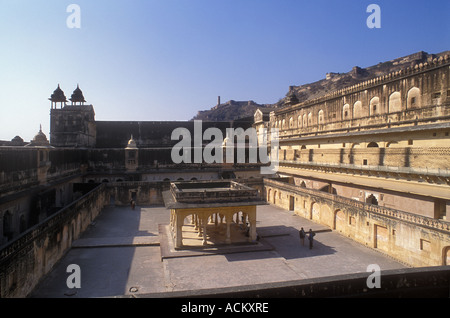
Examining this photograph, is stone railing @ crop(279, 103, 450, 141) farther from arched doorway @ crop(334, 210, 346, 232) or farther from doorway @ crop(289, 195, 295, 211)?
arched doorway @ crop(334, 210, 346, 232)

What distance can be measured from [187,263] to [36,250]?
6593 mm

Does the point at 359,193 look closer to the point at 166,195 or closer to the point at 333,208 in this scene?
the point at 333,208

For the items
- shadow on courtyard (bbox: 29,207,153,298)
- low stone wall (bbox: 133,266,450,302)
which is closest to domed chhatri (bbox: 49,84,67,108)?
shadow on courtyard (bbox: 29,207,153,298)

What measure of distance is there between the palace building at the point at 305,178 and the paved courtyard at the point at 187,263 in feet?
3.06

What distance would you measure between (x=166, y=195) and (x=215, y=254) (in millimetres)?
5798

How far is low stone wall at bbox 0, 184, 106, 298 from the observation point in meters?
9.78

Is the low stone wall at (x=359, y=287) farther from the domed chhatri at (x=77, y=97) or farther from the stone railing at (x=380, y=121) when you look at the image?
the domed chhatri at (x=77, y=97)

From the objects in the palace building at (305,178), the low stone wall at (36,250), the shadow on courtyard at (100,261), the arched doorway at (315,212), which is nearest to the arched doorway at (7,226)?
the palace building at (305,178)

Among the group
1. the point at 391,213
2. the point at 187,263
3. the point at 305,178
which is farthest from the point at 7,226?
the point at 305,178

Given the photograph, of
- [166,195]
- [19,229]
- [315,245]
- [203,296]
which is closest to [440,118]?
[315,245]

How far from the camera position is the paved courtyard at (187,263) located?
12836 millimetres

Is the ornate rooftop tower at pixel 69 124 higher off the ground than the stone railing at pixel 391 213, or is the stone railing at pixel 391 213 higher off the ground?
the ornate rooftop tower at pixel 69 124

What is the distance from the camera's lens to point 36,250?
1212cm

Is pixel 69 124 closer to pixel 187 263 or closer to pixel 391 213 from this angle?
pixel 187 263
